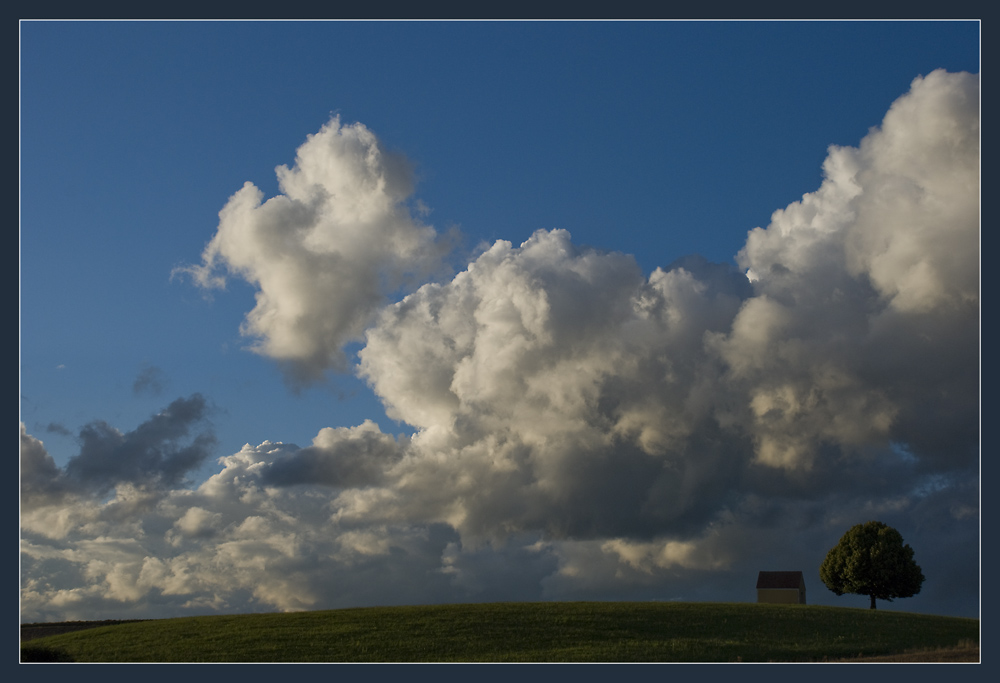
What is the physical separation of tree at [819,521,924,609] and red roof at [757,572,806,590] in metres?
10.5

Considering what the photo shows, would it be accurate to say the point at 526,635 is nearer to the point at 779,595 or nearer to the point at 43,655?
the point at 43,655

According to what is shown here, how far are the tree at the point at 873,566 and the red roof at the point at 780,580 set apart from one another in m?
10.5

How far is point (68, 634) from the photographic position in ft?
203

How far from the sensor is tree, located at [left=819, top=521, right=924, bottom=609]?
79.0 meters

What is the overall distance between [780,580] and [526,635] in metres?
51.4

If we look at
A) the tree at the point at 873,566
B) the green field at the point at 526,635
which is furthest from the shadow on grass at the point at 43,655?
Answer: the tree at the point at 873,566

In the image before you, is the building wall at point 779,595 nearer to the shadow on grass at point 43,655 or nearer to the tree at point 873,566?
the tree at point 873,566

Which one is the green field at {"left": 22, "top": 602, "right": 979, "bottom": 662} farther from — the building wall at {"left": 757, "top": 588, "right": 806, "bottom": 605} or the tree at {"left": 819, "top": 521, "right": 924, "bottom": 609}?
the building wall at {"left": 757, "top": 588, "right": 806, "bottom": 605}

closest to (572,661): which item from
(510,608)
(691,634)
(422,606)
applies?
(691,634)

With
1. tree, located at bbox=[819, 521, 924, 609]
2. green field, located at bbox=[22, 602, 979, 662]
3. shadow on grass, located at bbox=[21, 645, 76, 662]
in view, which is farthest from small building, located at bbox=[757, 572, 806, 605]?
shadow on grass, located at bbox=[21, 645, 76, 662]

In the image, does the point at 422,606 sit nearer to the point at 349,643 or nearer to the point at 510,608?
the point at 510,608

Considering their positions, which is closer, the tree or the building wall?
the tree

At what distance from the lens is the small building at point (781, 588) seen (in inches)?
3597

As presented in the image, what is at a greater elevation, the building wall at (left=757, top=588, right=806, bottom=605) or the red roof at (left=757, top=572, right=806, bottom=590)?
the red roof at (left=757, top=572, right=806, bottom=590)
